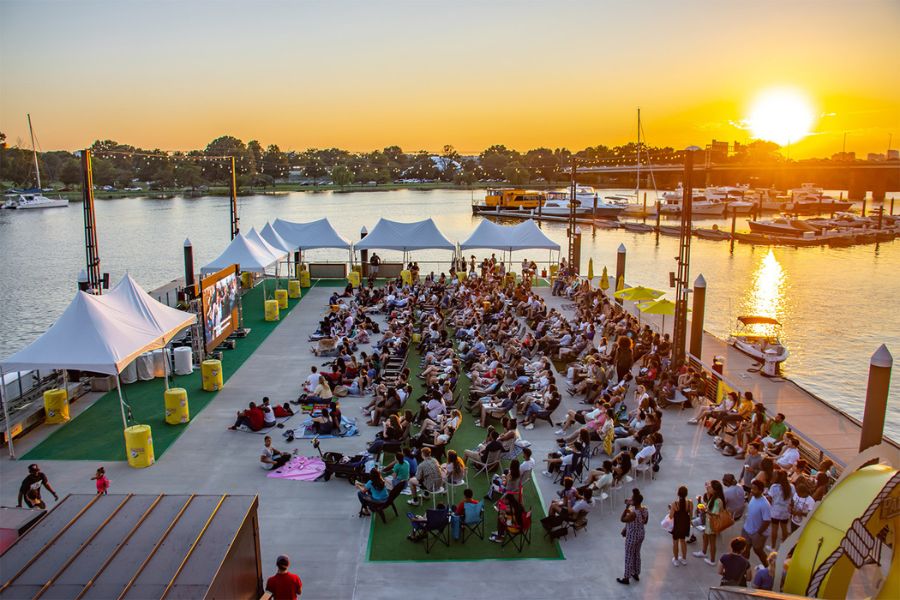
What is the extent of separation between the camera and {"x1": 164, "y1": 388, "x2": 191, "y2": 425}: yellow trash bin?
1452 cm

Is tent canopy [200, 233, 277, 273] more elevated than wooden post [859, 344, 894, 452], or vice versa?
tent canopy [200, 233, 277, 273]

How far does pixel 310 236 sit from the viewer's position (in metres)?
31.8

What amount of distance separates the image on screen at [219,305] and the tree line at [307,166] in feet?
326

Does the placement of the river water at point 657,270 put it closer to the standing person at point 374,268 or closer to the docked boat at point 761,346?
the docked boat at point 761,346

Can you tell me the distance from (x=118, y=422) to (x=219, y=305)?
212 inches

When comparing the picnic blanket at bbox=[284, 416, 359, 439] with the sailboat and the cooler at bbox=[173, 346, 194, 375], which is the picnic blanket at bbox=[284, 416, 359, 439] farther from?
the sailboat

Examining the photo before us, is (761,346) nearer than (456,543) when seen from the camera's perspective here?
No

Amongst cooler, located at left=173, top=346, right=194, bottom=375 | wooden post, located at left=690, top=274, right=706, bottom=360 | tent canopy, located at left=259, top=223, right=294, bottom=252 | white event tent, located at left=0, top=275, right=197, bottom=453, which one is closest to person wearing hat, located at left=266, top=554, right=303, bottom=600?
white event tent, located at left=0, top=275, right=197, bottom=453

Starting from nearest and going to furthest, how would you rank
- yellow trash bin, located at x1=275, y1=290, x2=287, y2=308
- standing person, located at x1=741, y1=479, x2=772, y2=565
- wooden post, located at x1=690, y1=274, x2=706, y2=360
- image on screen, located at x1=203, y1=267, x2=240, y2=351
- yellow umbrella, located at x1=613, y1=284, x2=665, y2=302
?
1. standing person, located at x1=741, y1=479, x2=772, y2=565
2. wooden post, located at x1=690, y1=274, x2=706, y2=360
3. image on screen, located at x1=203, y1=267, x2=240, y2=351
4. yellow umbrella, located at x1=613, y1=284, x2=665, y2=302
5. yellow trash bin, located at x1=275, y1=290, x2=287, y2=308

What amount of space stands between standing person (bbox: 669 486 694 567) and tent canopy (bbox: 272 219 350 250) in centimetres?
2389

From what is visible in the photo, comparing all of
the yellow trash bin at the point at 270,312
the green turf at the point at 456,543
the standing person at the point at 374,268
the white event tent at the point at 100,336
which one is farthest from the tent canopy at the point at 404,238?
the green turf at the point at 456,543

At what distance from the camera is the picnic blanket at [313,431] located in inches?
542

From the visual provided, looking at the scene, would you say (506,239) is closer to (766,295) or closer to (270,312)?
(270,312)

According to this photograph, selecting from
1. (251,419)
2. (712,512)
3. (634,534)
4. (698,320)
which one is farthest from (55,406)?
(698,320)
